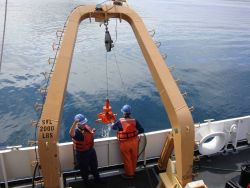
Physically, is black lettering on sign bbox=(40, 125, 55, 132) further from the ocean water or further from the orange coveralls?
the ocean water

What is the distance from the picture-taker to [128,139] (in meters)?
5.14

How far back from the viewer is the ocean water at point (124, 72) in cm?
1138

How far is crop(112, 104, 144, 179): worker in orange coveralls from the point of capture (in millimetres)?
5125

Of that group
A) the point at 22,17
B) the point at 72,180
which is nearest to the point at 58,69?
the point at 72,180

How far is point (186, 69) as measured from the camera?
16750 millimetres

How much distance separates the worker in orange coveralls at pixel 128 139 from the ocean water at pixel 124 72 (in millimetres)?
1960

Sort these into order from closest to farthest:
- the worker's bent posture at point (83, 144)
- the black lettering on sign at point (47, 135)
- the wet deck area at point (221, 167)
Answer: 1. the black lettering on sign at point (47, 135)
2. the worker's bent posture at point (83, 144)
3. the wet deck area at point (221, 167)

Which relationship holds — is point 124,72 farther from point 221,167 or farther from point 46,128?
point 46,128

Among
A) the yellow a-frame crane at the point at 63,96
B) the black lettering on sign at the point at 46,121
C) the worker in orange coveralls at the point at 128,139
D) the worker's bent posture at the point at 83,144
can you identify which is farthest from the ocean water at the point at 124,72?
the black lettering on sign at the point at 46,121

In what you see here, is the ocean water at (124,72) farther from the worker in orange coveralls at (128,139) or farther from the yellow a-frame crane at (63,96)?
the worker in orange coveralls at (128,139)

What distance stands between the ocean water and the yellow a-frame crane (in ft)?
4.37

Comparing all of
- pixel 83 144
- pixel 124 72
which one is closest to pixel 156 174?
pixel 83 144

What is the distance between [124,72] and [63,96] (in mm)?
12070

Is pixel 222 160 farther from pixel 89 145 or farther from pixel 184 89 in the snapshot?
pixel 184 89
